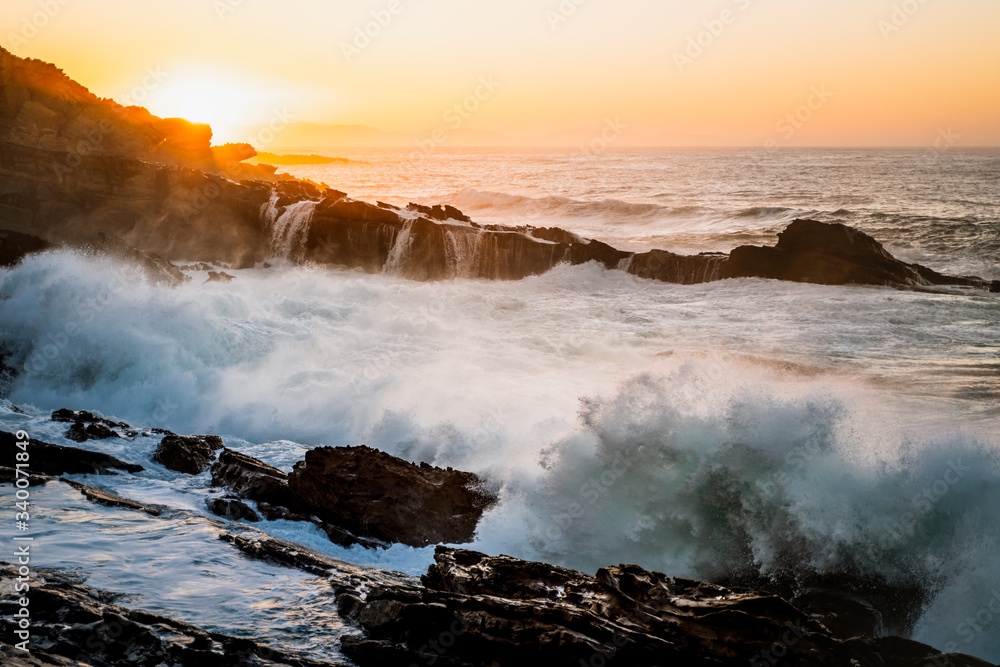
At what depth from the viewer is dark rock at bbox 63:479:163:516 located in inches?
289

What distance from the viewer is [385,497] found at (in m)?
8.27

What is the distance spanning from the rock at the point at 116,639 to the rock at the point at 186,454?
4.43 meters

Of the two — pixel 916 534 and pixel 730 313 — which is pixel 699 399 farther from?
pixel 730 313

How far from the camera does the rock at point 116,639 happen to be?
4.29 m

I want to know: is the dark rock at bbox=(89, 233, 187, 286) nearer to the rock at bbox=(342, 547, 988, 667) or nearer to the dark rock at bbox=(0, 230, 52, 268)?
the dark rock at bbox=(0, 230, 52, 268)

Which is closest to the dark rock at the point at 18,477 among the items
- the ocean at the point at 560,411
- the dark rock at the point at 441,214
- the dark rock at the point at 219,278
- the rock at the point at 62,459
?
the ocean at the point at 560,411

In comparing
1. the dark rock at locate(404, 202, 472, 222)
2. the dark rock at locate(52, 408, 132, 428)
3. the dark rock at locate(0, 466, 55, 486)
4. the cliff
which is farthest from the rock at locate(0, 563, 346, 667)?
the dark rock at locate(404, 202, 472, 222)

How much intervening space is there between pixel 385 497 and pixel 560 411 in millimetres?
→ 3855

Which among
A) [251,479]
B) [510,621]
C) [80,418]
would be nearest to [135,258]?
[80,418]

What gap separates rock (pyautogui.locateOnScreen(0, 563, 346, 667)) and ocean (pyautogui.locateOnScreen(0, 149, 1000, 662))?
1.04ft

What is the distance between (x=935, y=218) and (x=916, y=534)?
1460 inches

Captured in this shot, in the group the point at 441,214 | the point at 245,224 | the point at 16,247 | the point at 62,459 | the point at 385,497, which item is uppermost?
the point at 441,214

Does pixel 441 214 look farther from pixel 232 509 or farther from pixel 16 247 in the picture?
pixel 232 509

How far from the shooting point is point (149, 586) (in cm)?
552
